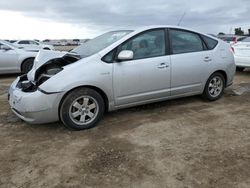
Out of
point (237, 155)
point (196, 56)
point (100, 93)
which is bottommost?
point (237, 155)

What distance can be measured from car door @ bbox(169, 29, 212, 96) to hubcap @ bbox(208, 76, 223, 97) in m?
0.27

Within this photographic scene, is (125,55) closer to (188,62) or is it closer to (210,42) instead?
(188,62)

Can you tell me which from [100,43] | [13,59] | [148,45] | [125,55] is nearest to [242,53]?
[148,45]

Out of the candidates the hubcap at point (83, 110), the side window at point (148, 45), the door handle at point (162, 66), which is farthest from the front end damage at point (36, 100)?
the door handle at point (162, 66)

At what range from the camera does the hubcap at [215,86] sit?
19.0ft

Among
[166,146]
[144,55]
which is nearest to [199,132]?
[166,146]

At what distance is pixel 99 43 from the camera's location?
5.12m

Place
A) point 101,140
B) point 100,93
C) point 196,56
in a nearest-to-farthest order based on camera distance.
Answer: point 101,140, point 100,93, point 196,56

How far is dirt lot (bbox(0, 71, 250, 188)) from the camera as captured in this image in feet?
9.89

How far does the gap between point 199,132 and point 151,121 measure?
0.83m

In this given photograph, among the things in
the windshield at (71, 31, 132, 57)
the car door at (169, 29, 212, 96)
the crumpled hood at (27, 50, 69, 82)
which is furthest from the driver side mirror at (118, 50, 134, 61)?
the crumpled hood at (27, 50, 69, 82)

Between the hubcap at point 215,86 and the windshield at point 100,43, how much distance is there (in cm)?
204

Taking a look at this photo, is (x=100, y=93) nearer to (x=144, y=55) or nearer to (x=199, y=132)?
(x=144, y=55)

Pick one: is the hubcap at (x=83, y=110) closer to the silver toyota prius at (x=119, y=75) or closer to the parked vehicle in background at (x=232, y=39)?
the silver toyota prius at (x=119, y=75)
